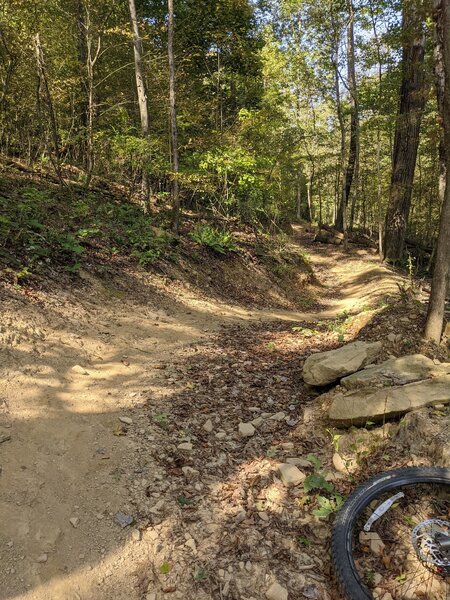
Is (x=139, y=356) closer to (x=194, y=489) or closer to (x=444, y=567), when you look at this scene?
(x=194, y=489)

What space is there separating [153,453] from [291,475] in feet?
4.21

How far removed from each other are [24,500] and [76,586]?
0.78 m

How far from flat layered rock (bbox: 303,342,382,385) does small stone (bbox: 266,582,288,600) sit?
8.42 ft

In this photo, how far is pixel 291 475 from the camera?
134 inches

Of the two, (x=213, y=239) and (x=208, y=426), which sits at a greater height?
(x=213, y=239)

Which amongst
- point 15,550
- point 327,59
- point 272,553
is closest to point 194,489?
point 272,553

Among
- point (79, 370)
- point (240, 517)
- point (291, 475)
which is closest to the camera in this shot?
point (240, 517)

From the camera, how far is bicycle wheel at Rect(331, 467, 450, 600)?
2.46 m

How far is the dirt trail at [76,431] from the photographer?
2525 millimetres

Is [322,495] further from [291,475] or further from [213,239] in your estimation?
[213,239]

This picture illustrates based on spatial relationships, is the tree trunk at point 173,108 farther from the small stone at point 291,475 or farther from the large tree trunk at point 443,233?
the small stone at point 291,475

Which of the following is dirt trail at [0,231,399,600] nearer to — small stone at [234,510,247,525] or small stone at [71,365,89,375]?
small stone at [71,365,89,375]

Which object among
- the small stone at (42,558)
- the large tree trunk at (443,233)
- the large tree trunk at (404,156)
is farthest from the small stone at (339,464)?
the large tree trunk at (404,156)

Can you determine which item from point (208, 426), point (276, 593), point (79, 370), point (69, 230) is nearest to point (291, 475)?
point (276, 593)
